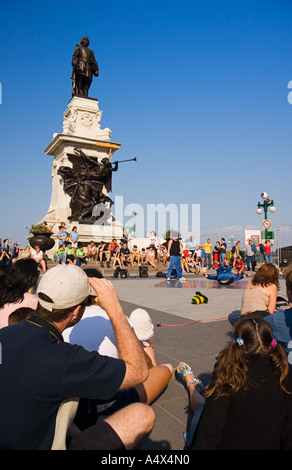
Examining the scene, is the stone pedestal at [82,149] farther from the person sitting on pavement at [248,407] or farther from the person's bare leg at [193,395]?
the person sitting on pavement at [248,407]

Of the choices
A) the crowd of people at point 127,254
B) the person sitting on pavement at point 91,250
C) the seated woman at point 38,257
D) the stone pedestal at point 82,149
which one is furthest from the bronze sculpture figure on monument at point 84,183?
the seated woman at point 38,257

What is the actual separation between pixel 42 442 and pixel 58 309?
1.98 ft

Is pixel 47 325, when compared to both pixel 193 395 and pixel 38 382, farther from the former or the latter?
pixel 193 395

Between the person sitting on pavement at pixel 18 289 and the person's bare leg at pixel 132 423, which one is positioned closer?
the person's bare leg at pixel 132 423

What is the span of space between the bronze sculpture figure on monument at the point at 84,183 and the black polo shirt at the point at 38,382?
59.9 ft

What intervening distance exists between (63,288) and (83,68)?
22.3 meters

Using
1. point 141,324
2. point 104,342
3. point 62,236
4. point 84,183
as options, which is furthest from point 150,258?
point 104,342

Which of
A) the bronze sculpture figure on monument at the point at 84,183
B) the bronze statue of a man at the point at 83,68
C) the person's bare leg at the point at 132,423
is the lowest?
the person's bare leg at the point at 132,423

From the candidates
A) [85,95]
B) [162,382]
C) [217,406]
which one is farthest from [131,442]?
[85,95]

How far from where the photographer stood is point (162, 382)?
3143 millimetres

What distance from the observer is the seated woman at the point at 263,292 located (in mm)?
4492

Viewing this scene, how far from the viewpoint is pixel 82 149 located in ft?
67.9

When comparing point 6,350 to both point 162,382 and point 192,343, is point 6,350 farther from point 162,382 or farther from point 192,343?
point 192,343

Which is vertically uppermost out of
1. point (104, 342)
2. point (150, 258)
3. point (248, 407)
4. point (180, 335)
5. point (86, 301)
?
point (86, 301)
